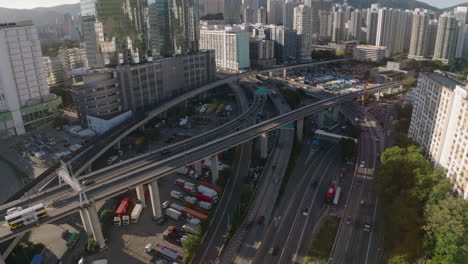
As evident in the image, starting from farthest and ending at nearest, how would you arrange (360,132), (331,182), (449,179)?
(360,132)
(331,182)
(449,179)

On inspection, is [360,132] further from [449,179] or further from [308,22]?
[308,22]

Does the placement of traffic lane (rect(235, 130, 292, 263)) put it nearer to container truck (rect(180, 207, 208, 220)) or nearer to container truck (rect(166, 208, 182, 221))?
container truck (rect(180, 207, 208, 220))

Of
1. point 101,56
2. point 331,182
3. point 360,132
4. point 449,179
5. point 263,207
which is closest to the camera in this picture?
point 449,179

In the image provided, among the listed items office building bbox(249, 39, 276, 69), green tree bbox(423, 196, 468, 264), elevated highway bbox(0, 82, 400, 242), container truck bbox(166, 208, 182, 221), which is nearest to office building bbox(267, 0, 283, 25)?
office building bbox(249, 39, 276, 69)

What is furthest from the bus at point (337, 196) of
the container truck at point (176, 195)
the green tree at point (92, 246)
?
the green tree at point (92, 246)

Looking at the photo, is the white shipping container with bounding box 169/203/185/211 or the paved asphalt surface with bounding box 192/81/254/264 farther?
the white shipping container with bounding box 169/203/185/211

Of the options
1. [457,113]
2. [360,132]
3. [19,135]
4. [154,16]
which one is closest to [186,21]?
[154,16]

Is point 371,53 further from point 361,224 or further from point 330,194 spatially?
point 361,224
